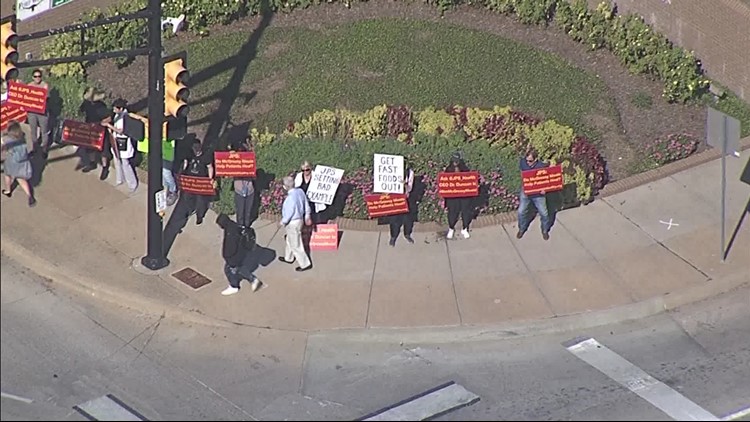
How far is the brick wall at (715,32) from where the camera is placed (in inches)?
1014

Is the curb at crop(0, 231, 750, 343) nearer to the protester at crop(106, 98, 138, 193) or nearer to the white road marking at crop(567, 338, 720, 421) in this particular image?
the white road marking at crop(567, 338, 720, 421)

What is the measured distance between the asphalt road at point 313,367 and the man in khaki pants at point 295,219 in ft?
5.25

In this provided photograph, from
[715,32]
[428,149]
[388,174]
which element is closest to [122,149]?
[388,174]

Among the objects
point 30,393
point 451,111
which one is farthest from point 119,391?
point 451,111

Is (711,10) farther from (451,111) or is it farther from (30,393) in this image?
(30,393)

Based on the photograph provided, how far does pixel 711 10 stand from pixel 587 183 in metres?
5.38

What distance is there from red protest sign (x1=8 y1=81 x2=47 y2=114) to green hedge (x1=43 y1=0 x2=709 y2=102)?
3088 mm

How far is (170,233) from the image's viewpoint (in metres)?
21.2

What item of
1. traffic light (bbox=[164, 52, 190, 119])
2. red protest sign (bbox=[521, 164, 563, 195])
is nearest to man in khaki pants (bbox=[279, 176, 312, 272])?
traffic light (bbox=[164, 52, 190, 119])

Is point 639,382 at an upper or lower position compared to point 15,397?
upper

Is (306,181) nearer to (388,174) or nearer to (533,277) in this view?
(388,174)

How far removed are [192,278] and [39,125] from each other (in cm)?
375

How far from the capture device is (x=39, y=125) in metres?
21.8

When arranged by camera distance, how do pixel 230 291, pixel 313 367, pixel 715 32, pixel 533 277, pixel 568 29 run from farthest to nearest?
pixel 568 29, pixel 715 32, pixel 533 277, pixel 230 291, pixel 313 367
